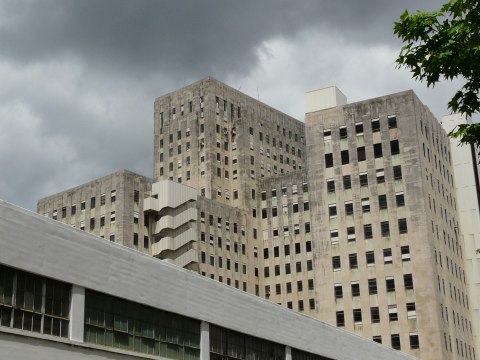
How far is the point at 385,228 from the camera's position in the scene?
277ft

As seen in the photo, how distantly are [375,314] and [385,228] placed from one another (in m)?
8.75

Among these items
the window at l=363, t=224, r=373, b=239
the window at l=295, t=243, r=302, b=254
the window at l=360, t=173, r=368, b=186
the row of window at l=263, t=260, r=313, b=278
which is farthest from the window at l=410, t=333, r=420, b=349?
the window at l=295, t=243, r=302, b=254

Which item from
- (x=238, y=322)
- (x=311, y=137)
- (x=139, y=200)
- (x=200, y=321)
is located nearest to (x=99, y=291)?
(x=200, y=321)

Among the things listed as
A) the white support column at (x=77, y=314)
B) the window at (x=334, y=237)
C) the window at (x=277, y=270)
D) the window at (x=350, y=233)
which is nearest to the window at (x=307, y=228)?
the window at (x=277, y=270)

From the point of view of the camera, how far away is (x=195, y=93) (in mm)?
129125

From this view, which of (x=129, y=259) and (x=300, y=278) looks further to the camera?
(x=300, y=278)

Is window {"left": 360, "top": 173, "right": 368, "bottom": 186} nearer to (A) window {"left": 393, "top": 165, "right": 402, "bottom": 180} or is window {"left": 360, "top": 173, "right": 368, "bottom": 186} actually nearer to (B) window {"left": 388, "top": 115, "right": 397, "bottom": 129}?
(A) window {"left": 393, "top": 165, "right": 402, "bottom": 180}

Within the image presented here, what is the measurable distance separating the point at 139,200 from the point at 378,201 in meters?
35.2

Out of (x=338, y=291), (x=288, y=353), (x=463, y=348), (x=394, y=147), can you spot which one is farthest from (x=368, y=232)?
(x=288, y=353)

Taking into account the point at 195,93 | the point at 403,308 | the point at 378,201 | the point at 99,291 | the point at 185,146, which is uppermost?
the point at 195,93

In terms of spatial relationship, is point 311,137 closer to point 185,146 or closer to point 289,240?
point 289,240

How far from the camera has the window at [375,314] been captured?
81312mm

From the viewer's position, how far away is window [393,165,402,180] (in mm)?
85062

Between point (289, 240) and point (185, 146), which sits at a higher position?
point (185, 146)
